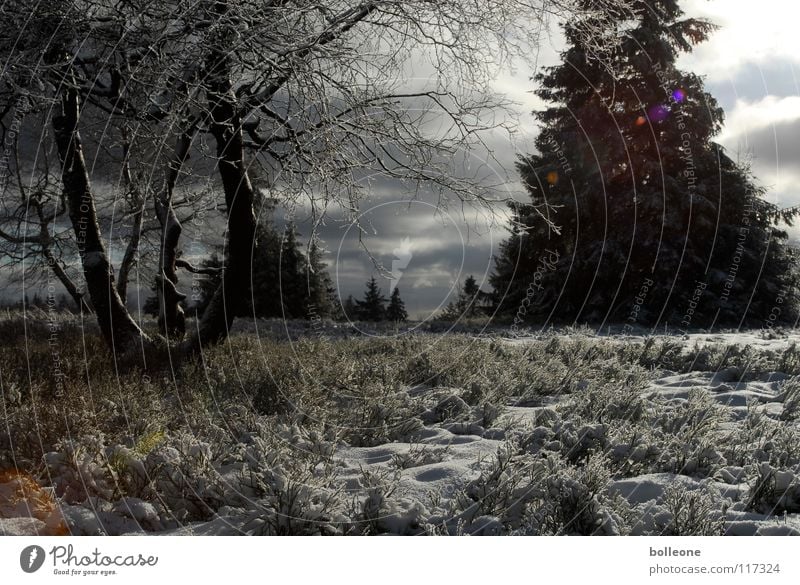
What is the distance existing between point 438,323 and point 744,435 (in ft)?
43.5

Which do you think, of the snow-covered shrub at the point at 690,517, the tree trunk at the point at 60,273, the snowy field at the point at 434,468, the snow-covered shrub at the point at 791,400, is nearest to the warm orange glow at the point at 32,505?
the snowy field at the point at 434,468

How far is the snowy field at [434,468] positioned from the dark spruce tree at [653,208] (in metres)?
14.6

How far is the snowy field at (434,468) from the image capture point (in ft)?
11.0

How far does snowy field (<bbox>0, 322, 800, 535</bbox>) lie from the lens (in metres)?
3.34

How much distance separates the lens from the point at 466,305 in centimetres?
2327

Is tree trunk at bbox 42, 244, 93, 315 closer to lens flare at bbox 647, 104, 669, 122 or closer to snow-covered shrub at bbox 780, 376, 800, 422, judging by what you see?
snow-covered shrub at bbox 780, 376, 800, 422

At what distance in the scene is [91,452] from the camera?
4.14 m

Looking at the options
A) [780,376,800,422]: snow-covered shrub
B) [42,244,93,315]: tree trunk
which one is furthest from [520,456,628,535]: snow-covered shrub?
[42,244,93,315]: tree trunk

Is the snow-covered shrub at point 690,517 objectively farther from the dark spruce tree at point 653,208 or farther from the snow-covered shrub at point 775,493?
the dark spruce tree at point 653,208
